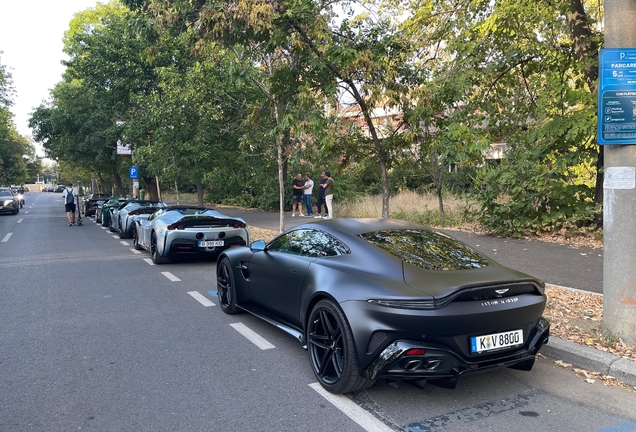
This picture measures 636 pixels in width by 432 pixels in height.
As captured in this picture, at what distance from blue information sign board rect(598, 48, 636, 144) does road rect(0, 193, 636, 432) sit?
220 cm

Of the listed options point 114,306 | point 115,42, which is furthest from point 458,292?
point 115,42

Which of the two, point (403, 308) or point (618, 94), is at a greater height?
point (618, 94)

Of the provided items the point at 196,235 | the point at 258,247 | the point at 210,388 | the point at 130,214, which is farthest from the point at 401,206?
A: the point at 210,388

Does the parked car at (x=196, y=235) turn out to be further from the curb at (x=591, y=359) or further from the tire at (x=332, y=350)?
the curb at (x=591, y=359)

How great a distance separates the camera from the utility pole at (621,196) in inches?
188

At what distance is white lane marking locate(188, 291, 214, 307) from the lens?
720cm

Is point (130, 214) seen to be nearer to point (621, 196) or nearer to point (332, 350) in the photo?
point (332, 350)

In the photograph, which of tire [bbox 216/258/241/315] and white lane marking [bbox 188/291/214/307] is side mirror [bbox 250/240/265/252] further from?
white lane marking [bbox 188/291/214/307]

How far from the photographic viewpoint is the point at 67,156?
32.5m

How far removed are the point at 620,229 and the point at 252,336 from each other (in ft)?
12.5

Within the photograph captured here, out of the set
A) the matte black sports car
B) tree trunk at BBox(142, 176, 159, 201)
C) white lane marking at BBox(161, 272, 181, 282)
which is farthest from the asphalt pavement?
tree trunk at BBox(142, 176, 159, 201)

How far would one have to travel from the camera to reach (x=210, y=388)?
422 cm

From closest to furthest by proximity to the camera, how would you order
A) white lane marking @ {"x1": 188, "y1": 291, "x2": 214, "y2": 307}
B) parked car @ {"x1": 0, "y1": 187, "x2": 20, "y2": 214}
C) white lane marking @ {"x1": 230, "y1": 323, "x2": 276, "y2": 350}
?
white lane marking @ {"x1": 230, "y1": 323, "x2": 276, "y2": 350} → white lane marking @ {"x1": 188, "y1": 291, "x2": 214, "y2": 307} → parked car @ {"x1": 0, "y1": 187, "x2": 20, "y2": 214}

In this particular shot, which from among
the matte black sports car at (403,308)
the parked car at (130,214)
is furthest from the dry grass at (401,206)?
the matte black sports car at (403,308)
